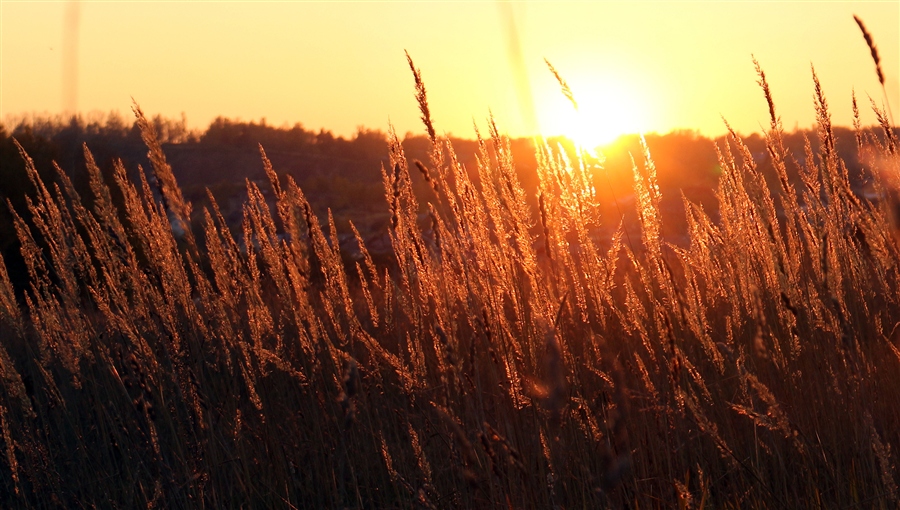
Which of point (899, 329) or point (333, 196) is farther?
point (333, 196)

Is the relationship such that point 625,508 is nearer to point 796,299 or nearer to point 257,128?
point 796,299

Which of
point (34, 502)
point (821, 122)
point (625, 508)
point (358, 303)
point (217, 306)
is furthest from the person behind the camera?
point (358, 303)

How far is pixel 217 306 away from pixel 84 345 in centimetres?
70

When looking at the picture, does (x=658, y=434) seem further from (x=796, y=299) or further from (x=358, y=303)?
(x=358, y=303)

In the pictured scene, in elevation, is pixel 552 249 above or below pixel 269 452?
above

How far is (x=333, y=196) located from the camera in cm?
2117

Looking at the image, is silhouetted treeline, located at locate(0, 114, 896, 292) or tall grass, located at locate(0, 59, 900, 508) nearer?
tall grass, located at locate(0, 59, 900, 508)

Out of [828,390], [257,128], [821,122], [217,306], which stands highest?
[257,128]

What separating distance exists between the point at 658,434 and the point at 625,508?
212mm

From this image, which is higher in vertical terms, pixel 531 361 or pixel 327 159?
pixel 327 159

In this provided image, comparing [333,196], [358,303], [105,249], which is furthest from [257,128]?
[105,249]

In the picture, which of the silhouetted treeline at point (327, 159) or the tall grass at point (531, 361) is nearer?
the tall grass at point (531, 361)

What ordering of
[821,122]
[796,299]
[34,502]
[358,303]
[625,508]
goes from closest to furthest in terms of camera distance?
1. [625,508]
2. [796,299]
3. [821,122]
4. [34,502]
5. [358,303]

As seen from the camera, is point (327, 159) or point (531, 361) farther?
point (327, 159)
